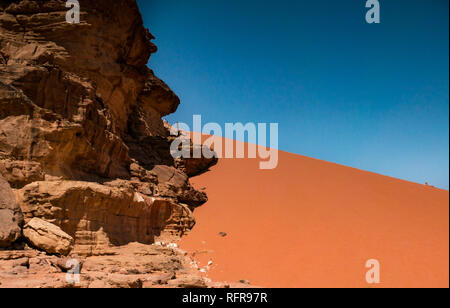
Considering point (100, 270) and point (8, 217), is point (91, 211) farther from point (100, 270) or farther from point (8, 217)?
point (8, 217)

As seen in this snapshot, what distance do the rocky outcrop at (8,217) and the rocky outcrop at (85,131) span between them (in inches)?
1.7

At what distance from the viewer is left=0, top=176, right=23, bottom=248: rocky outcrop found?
613 centimetres

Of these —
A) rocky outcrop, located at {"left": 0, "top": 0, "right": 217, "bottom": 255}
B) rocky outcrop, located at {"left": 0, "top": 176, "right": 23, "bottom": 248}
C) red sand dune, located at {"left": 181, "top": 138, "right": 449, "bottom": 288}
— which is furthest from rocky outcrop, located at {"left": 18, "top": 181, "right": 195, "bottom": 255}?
red sand dune, located at {"left": 181, "top": 138, "right": 449, "bottom": 288}

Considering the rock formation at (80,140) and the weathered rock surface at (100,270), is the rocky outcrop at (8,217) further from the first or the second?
the weathered rock surface at (100,270)

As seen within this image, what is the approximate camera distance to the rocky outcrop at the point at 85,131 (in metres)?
7.61

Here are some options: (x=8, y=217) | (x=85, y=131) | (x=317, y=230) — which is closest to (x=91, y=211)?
(x=8, y=217)

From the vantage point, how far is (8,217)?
6469 millimetres

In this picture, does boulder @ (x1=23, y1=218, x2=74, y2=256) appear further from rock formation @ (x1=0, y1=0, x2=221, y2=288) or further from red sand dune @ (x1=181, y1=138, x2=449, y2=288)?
red sand dune @ (x1=181, y1=138, x2=449, y2=288)

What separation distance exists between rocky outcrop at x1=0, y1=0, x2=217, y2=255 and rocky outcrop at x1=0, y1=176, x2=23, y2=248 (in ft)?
0.14

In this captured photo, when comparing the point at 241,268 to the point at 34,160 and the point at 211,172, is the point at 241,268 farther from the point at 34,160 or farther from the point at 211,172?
the point at 211,172

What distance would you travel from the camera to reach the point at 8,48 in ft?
33.0

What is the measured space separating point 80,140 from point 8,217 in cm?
282

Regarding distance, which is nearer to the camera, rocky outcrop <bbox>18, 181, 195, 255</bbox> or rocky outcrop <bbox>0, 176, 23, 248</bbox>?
rocky outcrop <bbox>0, 176, 23, 248</bbox>

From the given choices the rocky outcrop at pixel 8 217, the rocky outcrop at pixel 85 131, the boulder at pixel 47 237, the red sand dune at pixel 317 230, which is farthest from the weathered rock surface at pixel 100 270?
the red sand dune at pixel 317 230
